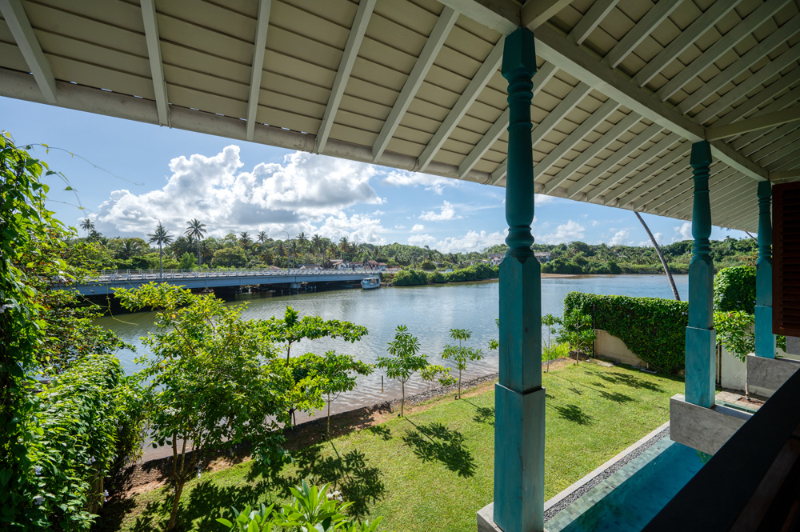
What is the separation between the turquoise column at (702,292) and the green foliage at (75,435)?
4754mm

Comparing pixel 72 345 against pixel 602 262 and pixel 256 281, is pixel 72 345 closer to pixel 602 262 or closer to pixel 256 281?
pixel 256 281

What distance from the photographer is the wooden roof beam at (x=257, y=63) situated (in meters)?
1.56

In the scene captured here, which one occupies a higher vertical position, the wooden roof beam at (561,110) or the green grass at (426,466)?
the wooden roof beam at (561,110)

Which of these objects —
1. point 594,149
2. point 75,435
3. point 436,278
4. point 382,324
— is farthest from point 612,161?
point 436,278

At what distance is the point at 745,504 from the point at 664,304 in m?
9.64

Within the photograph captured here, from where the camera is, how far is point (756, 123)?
9.12 feet

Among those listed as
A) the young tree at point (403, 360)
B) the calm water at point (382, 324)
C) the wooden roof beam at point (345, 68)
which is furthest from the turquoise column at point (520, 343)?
the young tree at point (403, 360)

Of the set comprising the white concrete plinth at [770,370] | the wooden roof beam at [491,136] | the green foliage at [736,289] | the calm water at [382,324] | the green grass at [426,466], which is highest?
the wooden roof beam at [491,136]

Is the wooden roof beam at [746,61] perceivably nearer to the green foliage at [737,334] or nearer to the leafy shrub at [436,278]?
the green foliage at [737,334]

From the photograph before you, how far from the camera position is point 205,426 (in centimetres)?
277

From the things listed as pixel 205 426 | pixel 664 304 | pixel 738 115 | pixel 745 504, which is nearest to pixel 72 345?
pixel 205 426

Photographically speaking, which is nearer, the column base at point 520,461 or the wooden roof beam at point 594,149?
the column base at point 520,461

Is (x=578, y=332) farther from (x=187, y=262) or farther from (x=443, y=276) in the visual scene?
(x=187, y=262)

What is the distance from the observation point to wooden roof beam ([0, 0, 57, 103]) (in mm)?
1322
